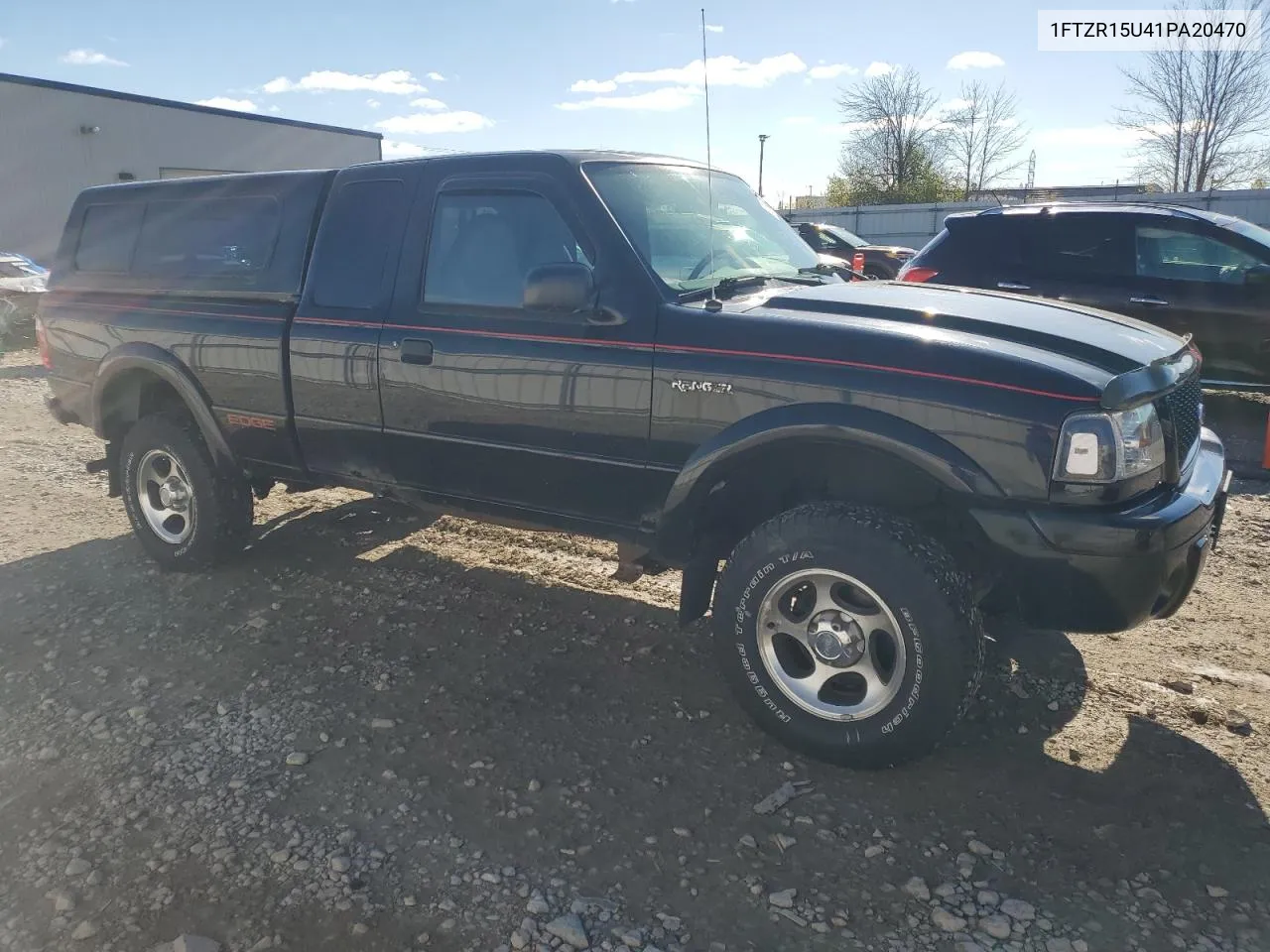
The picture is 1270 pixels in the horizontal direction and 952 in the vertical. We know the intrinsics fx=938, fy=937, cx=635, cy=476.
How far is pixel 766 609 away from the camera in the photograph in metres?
3.21

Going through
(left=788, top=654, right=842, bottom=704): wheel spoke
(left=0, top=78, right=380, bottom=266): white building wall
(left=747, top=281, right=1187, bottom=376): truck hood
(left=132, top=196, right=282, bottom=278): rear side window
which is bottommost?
(left=788, top=654, right=842, bottom=704): wheel spoke

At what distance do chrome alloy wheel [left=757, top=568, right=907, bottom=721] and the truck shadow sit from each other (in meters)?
0.25

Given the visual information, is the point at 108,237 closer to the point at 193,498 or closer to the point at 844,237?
the point at 193,498

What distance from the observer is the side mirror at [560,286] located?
3336 mm

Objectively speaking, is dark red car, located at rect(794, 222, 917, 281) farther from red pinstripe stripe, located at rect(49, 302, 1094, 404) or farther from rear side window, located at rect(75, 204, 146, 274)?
red pinstripe stripe, located at rect(49, 302, 1094, 404)

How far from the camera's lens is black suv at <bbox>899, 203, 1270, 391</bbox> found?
24.1 ft

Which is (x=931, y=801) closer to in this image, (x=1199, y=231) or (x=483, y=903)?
(x=483, y=903)

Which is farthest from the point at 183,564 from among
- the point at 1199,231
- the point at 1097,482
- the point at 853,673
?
the point at 1199,231

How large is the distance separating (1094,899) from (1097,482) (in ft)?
3.79

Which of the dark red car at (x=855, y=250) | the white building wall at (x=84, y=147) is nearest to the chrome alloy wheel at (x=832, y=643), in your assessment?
the dark red car at (x=855, y=250)

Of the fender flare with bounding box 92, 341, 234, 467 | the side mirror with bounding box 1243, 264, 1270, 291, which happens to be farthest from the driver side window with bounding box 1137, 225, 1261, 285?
the fender flare with bounding box 92, 341, 234, 467

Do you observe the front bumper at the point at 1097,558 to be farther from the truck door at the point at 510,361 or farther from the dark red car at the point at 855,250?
the dark red car at the point at 855,250

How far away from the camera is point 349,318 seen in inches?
164

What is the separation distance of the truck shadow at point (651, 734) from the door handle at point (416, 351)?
1.27 meters
